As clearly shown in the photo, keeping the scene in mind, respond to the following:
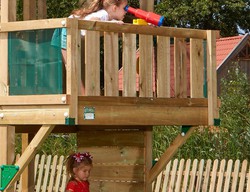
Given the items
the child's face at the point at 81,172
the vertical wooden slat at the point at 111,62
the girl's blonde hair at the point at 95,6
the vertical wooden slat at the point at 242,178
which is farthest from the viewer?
the vertical wooden slat at the point at 242,178

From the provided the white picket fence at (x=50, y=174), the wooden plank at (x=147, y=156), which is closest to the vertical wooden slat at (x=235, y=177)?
the wooden plank at (x=147, y=156)

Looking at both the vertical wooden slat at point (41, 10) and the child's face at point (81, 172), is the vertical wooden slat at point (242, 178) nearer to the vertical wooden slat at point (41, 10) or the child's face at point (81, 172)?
the vertical wooden slat at point (41, 10)

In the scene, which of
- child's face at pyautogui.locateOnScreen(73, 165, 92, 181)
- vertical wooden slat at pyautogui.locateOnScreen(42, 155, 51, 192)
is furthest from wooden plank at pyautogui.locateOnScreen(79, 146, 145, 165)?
vertical wooden slat at pyautogui.locateOnScreen(42, 155, 51, 192)

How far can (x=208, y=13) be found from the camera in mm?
38500

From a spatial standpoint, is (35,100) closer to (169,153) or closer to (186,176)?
(169,153)

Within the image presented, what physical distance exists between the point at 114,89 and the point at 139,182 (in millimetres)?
1985

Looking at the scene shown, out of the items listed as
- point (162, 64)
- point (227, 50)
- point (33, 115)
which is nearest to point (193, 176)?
point (162, 64)

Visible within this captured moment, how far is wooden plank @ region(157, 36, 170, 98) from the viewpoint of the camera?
9.88 meters

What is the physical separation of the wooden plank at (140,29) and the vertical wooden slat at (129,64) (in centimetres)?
8

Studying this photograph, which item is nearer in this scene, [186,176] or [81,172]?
[81,172]

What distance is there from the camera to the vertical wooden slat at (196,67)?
1017cm

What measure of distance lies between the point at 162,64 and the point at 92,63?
0.98m

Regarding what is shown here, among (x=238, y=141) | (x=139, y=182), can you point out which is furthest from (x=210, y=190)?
(x=139, y=182)

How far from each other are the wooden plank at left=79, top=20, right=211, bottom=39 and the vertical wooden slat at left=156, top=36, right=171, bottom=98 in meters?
0.09
